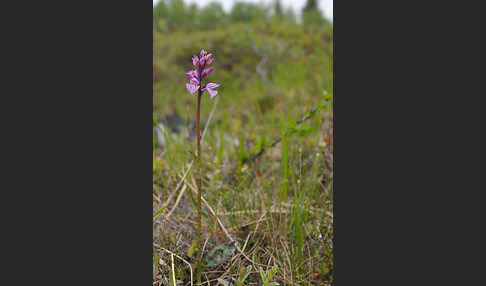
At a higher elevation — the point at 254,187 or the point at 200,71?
the point at 200,71

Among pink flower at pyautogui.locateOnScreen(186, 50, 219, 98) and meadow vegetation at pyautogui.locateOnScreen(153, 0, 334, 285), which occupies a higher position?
pink flower at pyautogui.locateOnScreen(186, 50, 219, 98)

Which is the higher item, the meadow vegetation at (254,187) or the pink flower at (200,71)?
the pink flower at (200,71)

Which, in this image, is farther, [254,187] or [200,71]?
[254,187]

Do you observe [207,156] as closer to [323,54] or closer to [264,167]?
[264,167]

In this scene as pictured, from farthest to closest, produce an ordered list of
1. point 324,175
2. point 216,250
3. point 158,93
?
point 158,93, point 324,175, point 216,250

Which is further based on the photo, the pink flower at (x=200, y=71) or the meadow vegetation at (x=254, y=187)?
the meadow vegetation at (x=254, y=187)

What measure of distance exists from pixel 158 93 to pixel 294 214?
3017 mm

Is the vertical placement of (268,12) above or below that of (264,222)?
above

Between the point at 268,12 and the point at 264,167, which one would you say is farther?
the point at 268,12

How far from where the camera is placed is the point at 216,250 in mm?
1231

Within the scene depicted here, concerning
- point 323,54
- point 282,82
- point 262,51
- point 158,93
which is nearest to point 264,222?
point 282,82

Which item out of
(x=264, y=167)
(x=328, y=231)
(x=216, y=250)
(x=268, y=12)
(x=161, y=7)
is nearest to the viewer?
(x=216, y=250)

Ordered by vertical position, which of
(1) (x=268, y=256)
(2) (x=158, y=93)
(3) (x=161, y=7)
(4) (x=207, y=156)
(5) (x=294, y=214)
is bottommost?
(1) (x=268, y=256)

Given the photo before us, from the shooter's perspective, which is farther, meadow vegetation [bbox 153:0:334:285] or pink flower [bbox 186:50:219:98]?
meadow vegetation [bbox 153:0:334:285]
